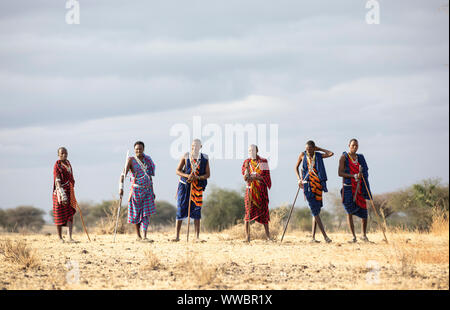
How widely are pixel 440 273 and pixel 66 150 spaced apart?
9.58 m

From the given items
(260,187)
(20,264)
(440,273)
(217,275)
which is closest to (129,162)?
(260,187)

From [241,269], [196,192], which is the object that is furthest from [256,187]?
[241,269]

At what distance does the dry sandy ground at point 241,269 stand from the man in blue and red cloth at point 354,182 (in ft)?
5.69

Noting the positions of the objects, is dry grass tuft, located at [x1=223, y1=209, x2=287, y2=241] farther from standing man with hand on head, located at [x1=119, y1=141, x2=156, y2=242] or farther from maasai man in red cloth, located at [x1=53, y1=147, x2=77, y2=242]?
maasai man in red cloth, located at [x1=53, y1=147, x2=77, y2=242]

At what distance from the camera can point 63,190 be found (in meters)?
14.4

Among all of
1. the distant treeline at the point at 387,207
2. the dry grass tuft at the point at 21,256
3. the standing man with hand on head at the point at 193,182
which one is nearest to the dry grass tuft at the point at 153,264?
the dry grass tuft at the point at 21,256

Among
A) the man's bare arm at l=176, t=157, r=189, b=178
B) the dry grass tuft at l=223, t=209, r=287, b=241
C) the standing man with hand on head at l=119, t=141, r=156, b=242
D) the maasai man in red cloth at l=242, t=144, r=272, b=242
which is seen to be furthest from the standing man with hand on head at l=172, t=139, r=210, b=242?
the dry grass tuft at l=223, t=209, r=287, b=241

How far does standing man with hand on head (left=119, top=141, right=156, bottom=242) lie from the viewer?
47.2 ft

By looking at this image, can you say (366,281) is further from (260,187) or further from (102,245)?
(102,245)

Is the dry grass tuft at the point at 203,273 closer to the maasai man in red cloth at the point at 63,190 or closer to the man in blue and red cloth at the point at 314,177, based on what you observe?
the man in blue and red cloth at the point at 314,177

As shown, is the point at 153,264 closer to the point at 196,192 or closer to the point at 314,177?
the point at 196,192

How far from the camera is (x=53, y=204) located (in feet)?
47.6

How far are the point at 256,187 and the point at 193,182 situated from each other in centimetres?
159
